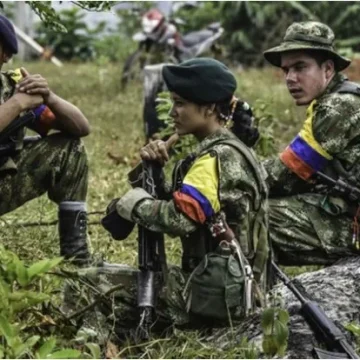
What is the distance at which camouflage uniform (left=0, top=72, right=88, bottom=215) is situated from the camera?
539 centimetres

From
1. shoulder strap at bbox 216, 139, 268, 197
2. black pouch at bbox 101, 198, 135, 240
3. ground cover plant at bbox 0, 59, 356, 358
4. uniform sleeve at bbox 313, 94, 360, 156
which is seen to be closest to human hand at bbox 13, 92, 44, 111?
ground cover plant at bbox 0, 59, 356, 358

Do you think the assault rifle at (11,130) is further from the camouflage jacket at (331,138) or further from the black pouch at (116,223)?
the camouflage jacket at (331,138)

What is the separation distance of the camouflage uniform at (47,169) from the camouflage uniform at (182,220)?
0.94 meters

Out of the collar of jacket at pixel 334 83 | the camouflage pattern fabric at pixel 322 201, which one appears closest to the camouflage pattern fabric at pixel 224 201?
the camouflage pattern fabric at pixel 322 201

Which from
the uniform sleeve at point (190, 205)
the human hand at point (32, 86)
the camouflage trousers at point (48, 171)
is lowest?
the camouflage trousers at point (48, 171)

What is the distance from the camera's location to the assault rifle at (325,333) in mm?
4152

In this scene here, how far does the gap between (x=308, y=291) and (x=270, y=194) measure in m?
0.77

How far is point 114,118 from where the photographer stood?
1110cm

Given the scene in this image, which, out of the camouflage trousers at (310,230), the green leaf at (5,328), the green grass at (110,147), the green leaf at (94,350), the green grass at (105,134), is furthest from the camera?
the green grass at (105,134)

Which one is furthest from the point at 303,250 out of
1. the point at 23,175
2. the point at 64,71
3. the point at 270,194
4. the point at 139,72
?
the point at 64,71

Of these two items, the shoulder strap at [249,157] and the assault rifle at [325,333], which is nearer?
the assault rifle at [325,333]

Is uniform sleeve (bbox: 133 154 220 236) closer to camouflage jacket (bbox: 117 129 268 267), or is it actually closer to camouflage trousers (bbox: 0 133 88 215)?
camouflage jacket (bbox: 117 129 268 267)

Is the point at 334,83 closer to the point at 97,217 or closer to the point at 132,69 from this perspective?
the point at 97,217

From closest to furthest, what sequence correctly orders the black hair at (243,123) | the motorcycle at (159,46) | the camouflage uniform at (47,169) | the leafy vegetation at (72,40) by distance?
the black hair at (243,123) → the camouflage uniform at (47,169) → the motorcycle at (159,46) → the leafy vegetation at (72,40)
